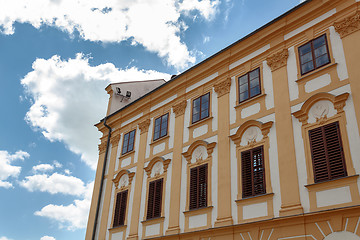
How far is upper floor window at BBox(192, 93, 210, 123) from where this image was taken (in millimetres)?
16906

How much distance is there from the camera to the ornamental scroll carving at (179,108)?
18167 millimetres

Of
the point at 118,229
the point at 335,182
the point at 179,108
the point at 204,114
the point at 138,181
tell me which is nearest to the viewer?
the point at 335,182

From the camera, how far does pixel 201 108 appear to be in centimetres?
1720

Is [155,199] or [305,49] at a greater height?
[305,49]

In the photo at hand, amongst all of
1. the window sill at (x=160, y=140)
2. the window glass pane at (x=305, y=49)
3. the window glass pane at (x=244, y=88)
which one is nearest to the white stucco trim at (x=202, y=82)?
the window glass pane at (x=244, y=88)

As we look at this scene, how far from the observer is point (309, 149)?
1227cm

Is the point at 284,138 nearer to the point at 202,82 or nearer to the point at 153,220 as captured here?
the point at 202,82

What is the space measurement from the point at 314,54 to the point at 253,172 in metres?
4.95

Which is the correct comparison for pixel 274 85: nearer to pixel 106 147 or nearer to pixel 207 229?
pixel 207 229

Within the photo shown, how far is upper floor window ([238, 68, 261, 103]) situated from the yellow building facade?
0.17ft

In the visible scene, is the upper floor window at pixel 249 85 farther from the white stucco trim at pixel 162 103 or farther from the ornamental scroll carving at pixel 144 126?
the ornamental scroll carving at pixel 144 126

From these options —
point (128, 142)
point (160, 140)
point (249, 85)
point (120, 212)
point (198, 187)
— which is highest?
point (249, 85)

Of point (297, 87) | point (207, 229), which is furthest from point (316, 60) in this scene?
point (207, 229)

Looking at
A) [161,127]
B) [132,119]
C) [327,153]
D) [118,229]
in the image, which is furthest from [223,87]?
[118,229]
